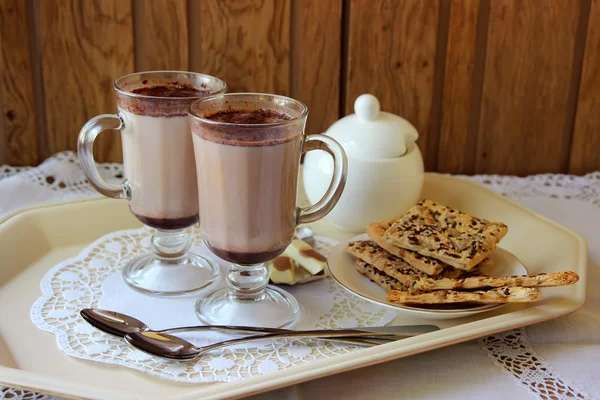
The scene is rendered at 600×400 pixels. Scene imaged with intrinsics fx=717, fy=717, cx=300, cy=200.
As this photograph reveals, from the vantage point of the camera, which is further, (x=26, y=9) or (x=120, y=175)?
(x=120, y=175)

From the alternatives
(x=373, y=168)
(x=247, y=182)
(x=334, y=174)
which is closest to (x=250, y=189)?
(x=247, y=182)

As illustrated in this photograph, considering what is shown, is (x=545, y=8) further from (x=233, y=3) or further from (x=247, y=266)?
(x=247, y=266)

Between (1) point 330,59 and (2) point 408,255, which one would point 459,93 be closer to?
(1) point 330,59

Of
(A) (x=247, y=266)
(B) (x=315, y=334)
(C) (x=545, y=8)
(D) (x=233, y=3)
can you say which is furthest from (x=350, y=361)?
(C) (x=545, y=8)

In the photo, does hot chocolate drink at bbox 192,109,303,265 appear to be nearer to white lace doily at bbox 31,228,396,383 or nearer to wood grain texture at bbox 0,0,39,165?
white lace doily at bbox 31,228,396,383

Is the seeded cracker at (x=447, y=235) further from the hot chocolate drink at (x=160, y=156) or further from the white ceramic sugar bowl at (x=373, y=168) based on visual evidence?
the hot chocolate drink at (x=160, y=156)
